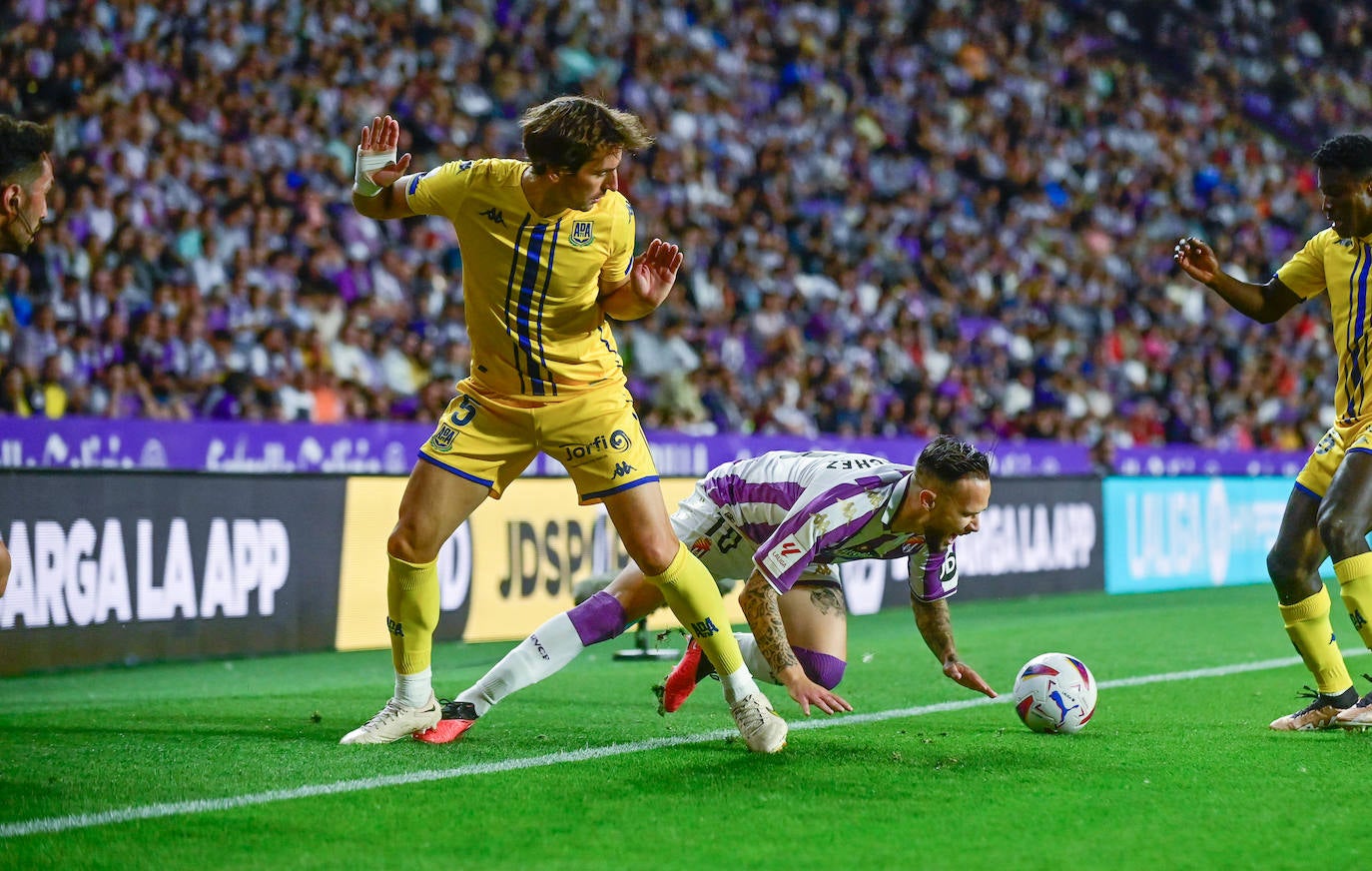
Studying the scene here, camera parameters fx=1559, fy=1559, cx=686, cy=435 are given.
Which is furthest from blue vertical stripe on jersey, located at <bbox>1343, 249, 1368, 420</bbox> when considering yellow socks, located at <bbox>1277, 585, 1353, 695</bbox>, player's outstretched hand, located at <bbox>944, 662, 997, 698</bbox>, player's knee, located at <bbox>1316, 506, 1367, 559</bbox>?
player's outstretched hand, located at <bbox>944, 662, 997, 698</bbox>

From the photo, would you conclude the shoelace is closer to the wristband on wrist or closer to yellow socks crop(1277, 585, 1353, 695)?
the wristband on wrist

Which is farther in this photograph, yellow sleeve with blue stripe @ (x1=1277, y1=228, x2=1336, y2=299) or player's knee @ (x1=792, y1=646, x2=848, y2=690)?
yellow sleeve with blue stripe @ (x1=1277, y1=228, x2=1336, y2=299)

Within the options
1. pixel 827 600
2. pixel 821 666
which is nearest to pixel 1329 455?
pixel 827 600

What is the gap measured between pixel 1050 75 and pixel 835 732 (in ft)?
68.7

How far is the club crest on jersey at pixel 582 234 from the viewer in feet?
18.4

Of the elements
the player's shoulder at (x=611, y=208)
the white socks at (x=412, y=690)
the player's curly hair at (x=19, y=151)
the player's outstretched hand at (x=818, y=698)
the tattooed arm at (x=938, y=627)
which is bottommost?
the white socks at (x=412, y=690)

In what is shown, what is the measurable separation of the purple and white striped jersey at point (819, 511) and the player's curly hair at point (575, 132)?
1451mm

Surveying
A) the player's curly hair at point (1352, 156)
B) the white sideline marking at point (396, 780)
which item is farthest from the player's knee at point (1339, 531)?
the white sideline marking at point (396, 780)

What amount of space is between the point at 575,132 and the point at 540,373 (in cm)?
89

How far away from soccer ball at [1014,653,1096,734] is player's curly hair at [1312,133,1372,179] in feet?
7.33

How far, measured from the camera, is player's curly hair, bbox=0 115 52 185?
4.79 metres

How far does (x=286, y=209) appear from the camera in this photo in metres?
14.1

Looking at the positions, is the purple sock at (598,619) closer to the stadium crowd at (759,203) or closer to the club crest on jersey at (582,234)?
the club crest on jersey at (582,234)

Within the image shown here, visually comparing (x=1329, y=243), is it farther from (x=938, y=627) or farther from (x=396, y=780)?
(x=396, y=780)
